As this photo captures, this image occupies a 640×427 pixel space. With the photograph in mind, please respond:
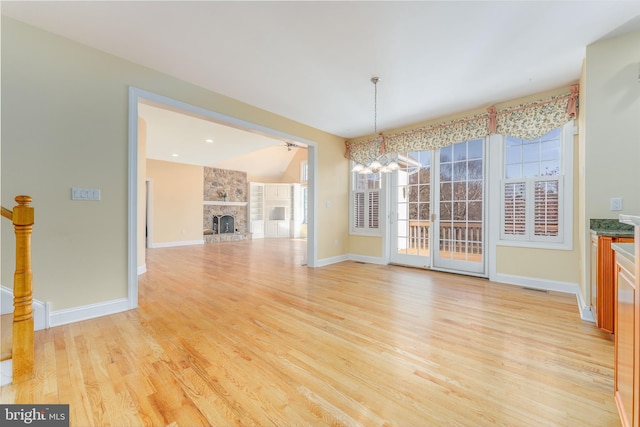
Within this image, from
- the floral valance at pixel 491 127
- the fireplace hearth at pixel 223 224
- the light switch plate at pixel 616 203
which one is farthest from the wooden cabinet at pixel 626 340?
the fireplace hearth at pixel 223 224

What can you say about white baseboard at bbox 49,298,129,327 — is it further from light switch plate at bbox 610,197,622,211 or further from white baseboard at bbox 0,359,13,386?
light switch plate at bbox 610,197,622,211

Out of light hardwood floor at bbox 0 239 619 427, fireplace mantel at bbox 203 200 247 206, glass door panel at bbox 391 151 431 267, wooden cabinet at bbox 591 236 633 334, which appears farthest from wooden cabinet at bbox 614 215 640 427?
fireplace mantel at bbox 203 200 247 206

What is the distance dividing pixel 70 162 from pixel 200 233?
6.68 m

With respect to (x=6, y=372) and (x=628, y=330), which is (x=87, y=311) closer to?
(x=6, y=372)

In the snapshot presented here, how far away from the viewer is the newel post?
163 cm

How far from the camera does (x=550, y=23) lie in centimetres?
221

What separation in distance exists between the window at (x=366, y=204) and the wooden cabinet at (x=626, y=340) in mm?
4126

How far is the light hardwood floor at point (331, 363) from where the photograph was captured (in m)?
1.36

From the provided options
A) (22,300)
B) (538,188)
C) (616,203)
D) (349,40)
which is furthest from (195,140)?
(616,203)

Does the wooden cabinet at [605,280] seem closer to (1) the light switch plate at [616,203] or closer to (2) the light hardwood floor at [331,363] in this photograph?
(2) the light hardwood floor at [331,363]

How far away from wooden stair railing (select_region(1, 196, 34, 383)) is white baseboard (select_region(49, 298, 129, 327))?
0.84 m

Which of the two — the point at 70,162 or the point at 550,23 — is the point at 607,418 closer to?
the point at 550,23

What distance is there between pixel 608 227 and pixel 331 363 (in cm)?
291

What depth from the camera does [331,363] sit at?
180 centimetres
